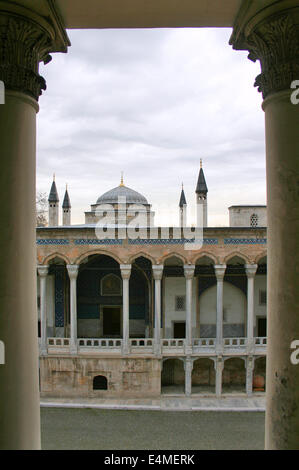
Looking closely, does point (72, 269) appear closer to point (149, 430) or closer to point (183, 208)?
point (149, 430)

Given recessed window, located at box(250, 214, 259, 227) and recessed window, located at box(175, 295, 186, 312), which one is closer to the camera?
recessed window, located at box(175, 295, 186, 312)

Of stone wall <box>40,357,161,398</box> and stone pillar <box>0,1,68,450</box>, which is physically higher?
stone pillar <box>0,1,68,450</box>

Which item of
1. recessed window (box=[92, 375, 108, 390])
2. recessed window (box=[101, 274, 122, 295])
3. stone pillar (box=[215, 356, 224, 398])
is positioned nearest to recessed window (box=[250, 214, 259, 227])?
stone pillar (box=[215, 356, 224, 398])

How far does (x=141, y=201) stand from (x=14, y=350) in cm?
2446

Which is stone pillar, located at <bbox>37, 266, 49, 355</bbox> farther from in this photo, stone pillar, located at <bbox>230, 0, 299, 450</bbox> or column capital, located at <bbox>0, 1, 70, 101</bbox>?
stone pillar, located at <bbox>230, 0, 299, 450</bbox>

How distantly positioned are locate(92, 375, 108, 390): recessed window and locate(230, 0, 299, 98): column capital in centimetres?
1414

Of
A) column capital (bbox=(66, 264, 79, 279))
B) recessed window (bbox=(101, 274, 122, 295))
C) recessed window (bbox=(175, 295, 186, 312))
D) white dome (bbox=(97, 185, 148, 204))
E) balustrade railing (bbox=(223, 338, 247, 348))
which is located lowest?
balustrade railing (bbox=(223, 338, 247, 348))

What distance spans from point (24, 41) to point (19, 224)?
1.26m

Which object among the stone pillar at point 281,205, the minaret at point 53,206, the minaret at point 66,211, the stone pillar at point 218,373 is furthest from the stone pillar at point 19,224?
the minaret at point 66,211

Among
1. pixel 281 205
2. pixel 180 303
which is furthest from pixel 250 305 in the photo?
pixel 281 205

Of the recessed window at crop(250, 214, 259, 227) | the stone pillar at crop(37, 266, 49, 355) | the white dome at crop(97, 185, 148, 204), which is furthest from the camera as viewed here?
the white dome at crop(97, 185, 148, 204)

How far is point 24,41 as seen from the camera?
8.29 feet

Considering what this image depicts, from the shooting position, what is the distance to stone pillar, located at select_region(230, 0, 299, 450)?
2344mm
